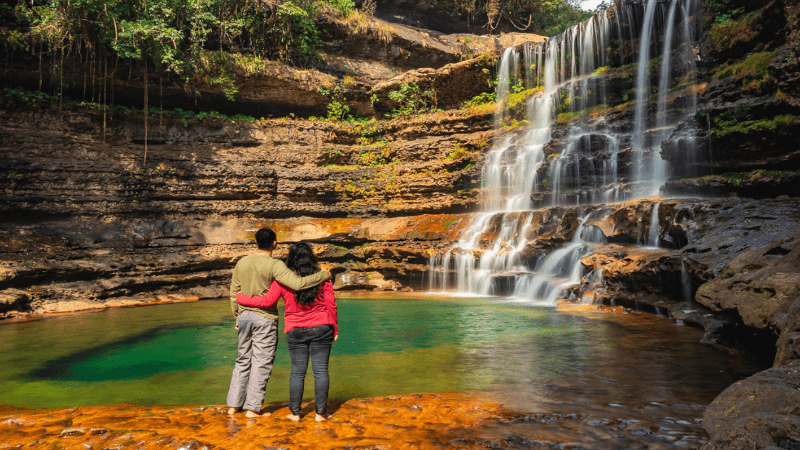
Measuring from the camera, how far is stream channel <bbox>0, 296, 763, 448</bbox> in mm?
3885

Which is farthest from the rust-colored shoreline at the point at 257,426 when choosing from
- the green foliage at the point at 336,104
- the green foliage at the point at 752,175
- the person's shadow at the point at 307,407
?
the green foliage at the point at 336,104

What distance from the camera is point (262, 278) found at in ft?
13.6

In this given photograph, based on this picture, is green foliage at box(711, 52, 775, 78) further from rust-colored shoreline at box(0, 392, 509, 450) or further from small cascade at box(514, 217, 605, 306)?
rust-colored shoreline at box(0, 392, 509, 450)

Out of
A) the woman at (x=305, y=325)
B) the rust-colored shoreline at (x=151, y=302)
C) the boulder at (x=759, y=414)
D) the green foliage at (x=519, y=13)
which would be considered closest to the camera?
the boulder at (x=759, y=414)

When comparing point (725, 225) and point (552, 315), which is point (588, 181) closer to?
point (725, 225)

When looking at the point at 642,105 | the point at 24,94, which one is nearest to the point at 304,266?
the point at 642,105

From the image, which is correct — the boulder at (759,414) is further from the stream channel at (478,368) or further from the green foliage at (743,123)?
the green foliage at (743,123)

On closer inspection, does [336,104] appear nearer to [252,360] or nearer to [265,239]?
[265,239]

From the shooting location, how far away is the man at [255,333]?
4.09 metres

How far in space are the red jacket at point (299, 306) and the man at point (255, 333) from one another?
0.07 metres

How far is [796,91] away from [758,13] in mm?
5546

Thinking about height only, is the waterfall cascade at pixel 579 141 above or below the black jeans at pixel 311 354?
above

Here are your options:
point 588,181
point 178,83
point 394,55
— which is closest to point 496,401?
point 588,181

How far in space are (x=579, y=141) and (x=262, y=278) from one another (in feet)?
51.2
